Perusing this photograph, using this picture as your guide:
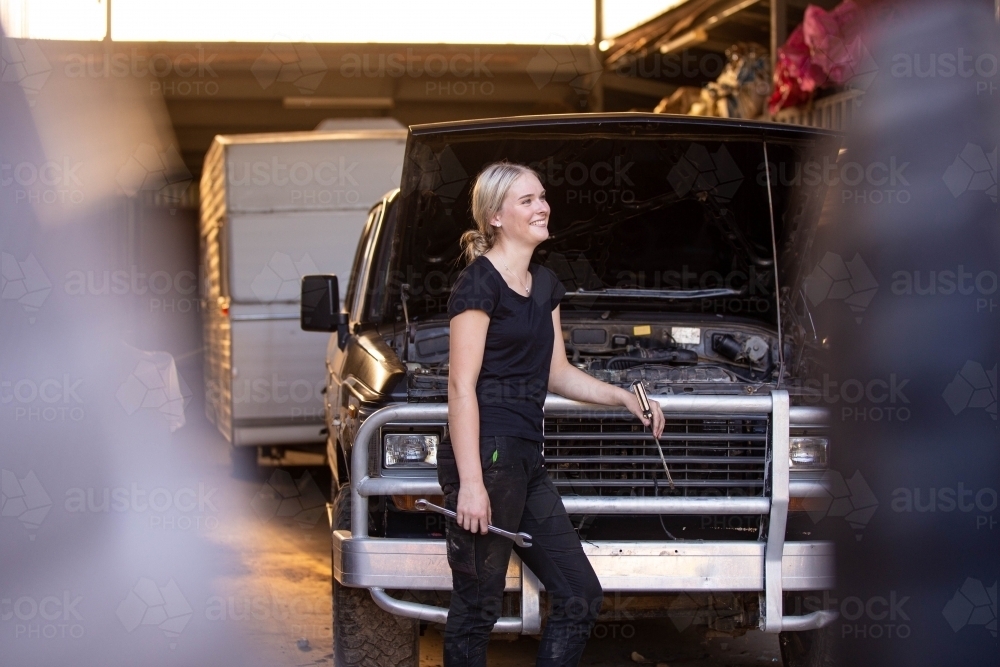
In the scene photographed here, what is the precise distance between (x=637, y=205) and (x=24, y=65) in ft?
9.41

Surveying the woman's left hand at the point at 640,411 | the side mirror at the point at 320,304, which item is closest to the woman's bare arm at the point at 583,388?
the woman's left hand at the point at 640,411

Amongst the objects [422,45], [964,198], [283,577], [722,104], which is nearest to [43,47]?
[283,577]

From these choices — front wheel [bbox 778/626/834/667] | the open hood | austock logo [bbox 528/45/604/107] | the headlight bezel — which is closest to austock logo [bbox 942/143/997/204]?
the open hood

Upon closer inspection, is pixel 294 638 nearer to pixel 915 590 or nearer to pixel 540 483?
pixel 540 483

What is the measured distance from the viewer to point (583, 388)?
381 cm

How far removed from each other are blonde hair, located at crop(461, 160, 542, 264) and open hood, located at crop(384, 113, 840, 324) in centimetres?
106

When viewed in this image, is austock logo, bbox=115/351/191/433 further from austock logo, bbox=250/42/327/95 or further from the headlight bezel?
austock logo, bbox=250/42/327/95

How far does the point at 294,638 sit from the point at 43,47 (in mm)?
3149

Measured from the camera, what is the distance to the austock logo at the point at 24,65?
499 centimetres

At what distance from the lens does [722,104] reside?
35.3 feet

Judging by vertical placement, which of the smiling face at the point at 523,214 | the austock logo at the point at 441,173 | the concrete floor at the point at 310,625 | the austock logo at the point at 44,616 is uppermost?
the austock logo at the point at 441,173

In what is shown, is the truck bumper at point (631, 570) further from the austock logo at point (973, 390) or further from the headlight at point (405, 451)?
the austock logo at point (973, 390)

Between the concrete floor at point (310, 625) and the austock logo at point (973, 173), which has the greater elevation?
the austock logo at point (973, 173)

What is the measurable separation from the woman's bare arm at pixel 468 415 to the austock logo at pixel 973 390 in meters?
1.26
